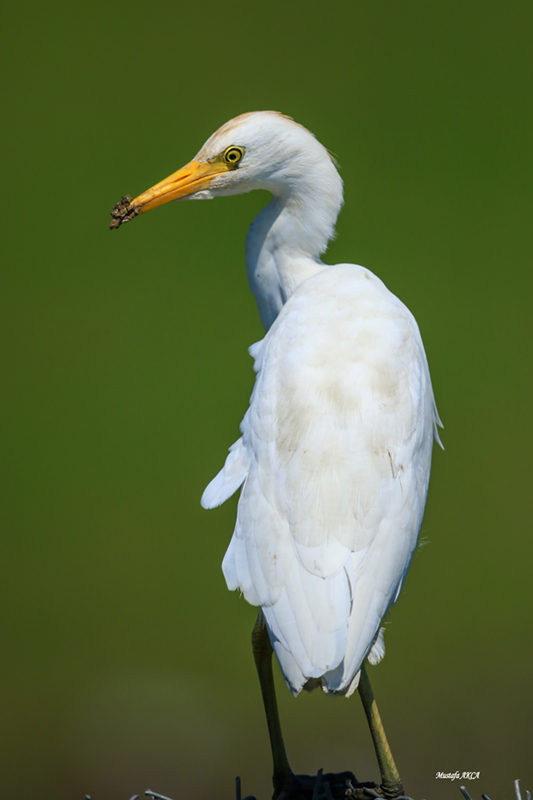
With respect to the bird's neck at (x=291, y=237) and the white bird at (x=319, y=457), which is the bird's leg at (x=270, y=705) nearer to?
the white bird at (x=319, y=457)

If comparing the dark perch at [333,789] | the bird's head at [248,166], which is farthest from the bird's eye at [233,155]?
the dark perch at [333,789]

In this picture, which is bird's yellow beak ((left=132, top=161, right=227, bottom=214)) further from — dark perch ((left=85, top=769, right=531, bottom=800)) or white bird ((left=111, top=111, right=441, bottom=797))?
dark perch ((left=85, top=769, right=531, bottom=800))

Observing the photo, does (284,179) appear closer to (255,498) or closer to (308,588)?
(255,498)

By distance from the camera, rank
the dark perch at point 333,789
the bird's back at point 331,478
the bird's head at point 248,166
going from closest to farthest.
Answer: the bird's back at point 331,478
the dark perch at point 333,789
the bird's head at point 248,166

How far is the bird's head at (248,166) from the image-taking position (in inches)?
43.4

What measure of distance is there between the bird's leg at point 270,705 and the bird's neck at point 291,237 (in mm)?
585

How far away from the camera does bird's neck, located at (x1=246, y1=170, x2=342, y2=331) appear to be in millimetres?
1183

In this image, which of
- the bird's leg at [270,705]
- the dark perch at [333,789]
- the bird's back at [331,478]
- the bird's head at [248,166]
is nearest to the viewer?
the bird's back at [331,478]

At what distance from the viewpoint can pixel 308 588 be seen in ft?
2.44

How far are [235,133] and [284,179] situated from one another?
12 cm

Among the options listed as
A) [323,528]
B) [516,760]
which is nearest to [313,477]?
[323,528]

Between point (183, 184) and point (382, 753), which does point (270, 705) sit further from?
point (183, 184)

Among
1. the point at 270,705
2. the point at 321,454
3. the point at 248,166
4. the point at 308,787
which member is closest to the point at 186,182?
the point at 248,166

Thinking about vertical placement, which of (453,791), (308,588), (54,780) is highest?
(308,588)
